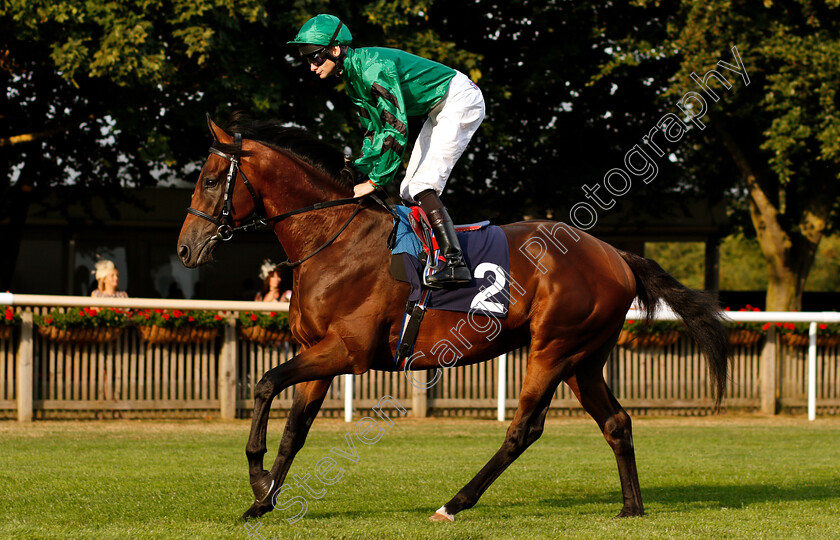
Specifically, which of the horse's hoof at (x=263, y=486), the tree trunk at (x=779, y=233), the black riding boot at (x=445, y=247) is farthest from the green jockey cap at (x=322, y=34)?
the tree trunk at (x=779, y=233)

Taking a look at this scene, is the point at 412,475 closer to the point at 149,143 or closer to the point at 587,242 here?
the point at 587,242

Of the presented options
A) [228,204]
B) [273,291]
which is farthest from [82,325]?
[228,204]

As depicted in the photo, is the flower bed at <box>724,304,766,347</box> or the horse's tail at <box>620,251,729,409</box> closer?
the horse's tail at <box>620,251,729,409</box>

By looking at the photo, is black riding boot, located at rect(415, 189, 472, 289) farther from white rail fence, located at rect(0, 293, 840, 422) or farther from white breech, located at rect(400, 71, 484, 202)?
white rail fence, located at rect(0, 293, 840, 422)

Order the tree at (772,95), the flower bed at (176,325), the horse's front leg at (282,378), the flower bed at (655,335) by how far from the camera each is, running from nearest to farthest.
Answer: the horse's front leg at (282,378) → the flower bed at (176,325) → the flower bed at (655,335) → the tree at (772,95)

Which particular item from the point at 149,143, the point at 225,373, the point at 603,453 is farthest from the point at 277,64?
the point at 603,453

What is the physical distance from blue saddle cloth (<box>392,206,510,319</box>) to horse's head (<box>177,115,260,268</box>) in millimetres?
841

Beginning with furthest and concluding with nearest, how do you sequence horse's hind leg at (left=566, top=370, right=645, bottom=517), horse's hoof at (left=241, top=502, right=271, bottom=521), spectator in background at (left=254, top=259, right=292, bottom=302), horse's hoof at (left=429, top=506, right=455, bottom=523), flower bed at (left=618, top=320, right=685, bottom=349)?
flower bed at (left=618, top=320, right=685, bottom=349) < spectator in background at (left=254, top=259, right=292, bottom=302) < horse's hind leg at (left=566, top=370, right=645, bottom=517) < horse's hoof at (left=429, top=506, right=455, bottom=523) < horse's hoof at (left=241, top=502, right=271, bottom=521)

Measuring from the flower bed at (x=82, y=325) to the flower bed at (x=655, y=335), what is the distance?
5.61 metres

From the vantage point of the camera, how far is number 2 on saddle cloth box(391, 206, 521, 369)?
5.05 meters

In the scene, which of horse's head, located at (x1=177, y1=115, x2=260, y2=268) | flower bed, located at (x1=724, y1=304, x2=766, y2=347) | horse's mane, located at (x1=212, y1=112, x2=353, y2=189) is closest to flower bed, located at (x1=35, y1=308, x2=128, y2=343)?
horse's mane, located at (x1=212, y1=112, x2=353, y2=189)

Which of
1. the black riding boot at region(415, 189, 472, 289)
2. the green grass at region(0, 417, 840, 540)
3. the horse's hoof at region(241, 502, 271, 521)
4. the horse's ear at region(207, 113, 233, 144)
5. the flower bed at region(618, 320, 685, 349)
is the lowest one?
the green grass at region(0, 417, 840, 540)

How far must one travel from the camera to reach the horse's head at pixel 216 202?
16.0ft

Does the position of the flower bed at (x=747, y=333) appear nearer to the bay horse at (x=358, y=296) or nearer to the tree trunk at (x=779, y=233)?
the tree trunk at (x=779, y=233)
